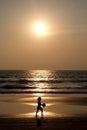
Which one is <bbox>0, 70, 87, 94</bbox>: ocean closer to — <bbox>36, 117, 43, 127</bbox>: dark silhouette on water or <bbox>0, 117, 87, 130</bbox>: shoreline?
<bbox>36, 117, 43, 127</bbox>: dark silhouette on water

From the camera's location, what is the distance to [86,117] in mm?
21234

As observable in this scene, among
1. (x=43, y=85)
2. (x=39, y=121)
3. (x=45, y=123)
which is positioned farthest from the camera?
(x=43, y=85)

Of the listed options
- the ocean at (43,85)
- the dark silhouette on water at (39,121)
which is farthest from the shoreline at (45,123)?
the ocean at (43,85)

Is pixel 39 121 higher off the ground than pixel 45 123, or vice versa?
pixel 39 121

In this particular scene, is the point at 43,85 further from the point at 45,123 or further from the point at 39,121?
the point at 45,123

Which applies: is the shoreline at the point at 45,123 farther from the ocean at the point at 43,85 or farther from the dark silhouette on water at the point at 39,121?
the ocean at the point at 43,85

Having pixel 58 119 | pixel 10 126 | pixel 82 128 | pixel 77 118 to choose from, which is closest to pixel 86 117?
pixel 77 118

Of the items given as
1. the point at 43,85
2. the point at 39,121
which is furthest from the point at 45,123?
the point at 43,85

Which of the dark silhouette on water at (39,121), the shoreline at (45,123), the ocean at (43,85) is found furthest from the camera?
the ocean at (43,85)

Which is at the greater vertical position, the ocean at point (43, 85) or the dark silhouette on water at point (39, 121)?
the ocean at point (43, 85)

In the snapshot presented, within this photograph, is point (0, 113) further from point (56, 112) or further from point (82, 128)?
point (82, 128)

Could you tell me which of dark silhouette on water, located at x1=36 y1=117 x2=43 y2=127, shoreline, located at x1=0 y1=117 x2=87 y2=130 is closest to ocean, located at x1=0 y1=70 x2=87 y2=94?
Answer: dark silhouette on water, located at x1=36 y1=117 x2=43 y2=127

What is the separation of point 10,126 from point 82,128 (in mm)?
4009

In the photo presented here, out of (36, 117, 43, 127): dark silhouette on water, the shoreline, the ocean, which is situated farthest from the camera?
the ocean
